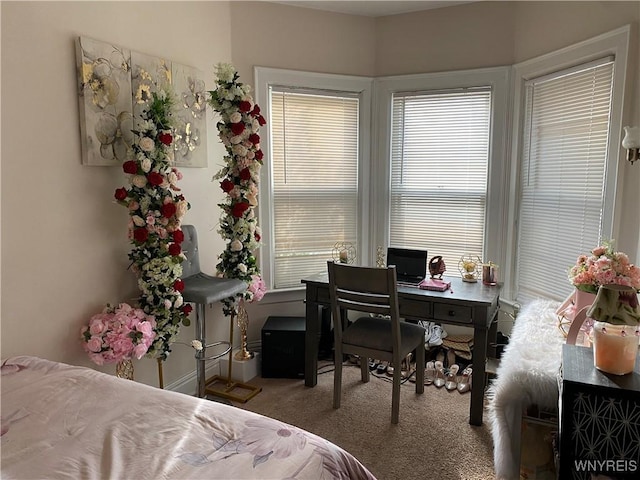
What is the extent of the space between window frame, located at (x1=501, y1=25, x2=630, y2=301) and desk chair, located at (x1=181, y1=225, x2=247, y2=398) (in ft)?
6.55

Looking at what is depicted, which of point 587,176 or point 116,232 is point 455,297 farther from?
point 116,232

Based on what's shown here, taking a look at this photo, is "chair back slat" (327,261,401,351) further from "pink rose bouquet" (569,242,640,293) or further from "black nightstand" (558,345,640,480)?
"black nightstand" (558,345,640,480)

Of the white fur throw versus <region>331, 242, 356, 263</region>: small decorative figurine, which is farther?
<region>331, 242, 356, 263</region>: small decorative figurine

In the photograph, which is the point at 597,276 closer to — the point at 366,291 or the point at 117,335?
the point at 366,291

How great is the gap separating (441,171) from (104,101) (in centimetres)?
244

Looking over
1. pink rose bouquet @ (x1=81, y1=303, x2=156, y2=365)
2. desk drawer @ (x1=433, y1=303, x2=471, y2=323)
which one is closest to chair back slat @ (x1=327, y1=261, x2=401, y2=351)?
desk drawer @ (x1=433, y1=303, x2=471, y2=323)

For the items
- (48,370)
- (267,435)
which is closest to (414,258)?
(267,435)

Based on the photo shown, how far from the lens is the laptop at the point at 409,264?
3.05m

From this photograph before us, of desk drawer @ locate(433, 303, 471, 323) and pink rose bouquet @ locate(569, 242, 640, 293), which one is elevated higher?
pink rose bouquet @ locate(569, 242, 640, 293)

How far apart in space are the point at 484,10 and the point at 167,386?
338 cm

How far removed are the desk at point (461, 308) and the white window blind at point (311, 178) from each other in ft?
2.03

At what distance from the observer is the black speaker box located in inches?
127

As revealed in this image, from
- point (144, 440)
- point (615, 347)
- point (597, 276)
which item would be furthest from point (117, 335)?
point (597, 276)

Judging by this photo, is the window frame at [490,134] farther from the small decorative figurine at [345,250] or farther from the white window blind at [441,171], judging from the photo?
the small decorative figurine at [345,250]
